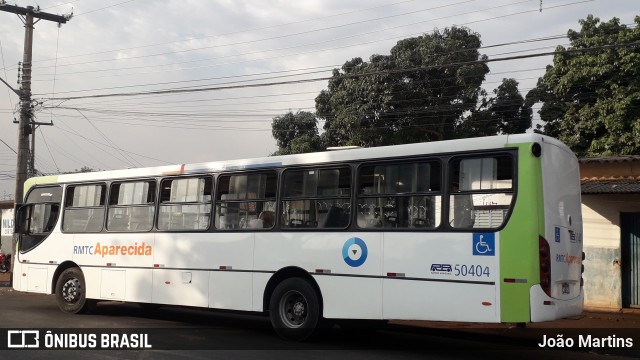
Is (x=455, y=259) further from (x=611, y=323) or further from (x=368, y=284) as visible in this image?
(x=611, y=323)

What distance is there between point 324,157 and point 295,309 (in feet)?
8.02

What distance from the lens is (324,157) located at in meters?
9.96

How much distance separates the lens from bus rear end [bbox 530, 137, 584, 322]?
7.79 meters

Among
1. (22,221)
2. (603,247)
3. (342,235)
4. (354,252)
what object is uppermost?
(22,221)

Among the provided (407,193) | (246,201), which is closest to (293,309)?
(246,201)

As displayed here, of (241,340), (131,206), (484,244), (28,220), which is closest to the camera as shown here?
(484,244)

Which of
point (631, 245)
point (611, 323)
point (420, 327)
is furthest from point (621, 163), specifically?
point (420, 327)

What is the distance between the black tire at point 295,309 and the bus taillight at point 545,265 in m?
3.41

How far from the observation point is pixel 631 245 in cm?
1441

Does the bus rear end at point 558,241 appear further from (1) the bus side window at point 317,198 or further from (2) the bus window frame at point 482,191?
(1) the bus side window at point 317,198

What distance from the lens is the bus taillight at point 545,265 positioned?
7.77m

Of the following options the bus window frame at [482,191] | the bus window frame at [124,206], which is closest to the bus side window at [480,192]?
the bus window frame at [482,191]

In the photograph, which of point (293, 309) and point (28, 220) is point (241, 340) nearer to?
point (293, 309)

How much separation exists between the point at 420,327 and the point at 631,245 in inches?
238
